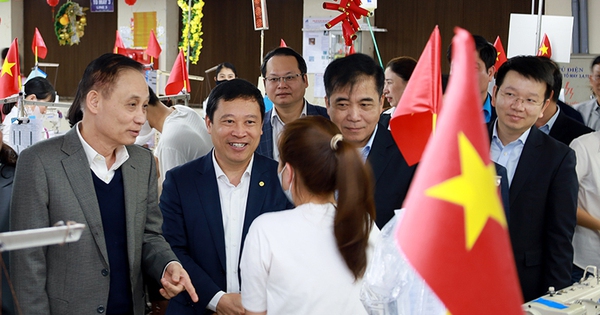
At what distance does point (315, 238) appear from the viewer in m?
1.47

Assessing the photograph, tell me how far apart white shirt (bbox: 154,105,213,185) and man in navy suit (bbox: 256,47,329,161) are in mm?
373

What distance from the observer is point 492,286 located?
893mm

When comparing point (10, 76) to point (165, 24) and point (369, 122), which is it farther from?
point (165, 24)

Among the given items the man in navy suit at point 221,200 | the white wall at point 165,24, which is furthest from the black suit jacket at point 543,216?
the white wall at point 165,24

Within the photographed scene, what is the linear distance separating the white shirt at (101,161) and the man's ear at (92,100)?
0.26ft

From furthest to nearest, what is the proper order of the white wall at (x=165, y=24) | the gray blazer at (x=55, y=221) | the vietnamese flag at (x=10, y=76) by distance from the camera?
1. the white wall at (x=165, y=24)
2. the vietnamese flag at (x=10, y=76)
3. the gray blazer at (x=55, y=221)

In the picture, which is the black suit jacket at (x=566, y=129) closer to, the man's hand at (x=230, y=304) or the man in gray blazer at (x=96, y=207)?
the man's hand at (x=230, y=304)

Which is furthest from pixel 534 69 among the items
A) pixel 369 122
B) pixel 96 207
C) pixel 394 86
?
pixel 96 207

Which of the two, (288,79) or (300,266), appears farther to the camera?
(288,79)

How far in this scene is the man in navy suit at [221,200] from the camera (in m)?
1.97

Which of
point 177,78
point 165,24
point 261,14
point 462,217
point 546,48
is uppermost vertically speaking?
point 165,24

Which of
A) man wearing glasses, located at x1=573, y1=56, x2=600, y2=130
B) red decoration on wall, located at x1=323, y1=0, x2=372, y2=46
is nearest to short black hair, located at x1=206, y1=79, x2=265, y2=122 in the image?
red decoration on wall, located at x1=323, y1=0, x2=372, y2=46

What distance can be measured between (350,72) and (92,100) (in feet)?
3.09

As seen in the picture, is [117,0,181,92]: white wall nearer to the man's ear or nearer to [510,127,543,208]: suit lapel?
[510,127,543,208]: suit lapel
